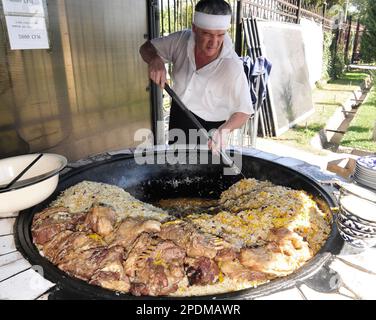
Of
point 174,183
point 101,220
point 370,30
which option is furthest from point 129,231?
point 370,30

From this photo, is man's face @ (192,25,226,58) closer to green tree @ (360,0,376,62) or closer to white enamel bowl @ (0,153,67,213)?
white enamel bowl @ (0,153,67,213)

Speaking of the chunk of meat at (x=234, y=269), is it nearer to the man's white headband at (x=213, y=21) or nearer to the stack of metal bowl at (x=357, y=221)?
the stack of metal bowl at (x=357, y=221)

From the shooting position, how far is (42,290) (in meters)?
1.39

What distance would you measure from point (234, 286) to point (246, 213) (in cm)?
53

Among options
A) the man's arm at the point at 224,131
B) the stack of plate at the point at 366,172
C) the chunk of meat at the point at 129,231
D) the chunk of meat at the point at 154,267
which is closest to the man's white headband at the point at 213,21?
the man's arm at the point at 224,131

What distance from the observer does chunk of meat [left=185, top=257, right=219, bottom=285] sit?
1.51 m

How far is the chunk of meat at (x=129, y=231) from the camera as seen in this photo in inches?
66.8

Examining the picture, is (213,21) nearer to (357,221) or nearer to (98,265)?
(357,221)

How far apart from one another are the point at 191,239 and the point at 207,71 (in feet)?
6.66

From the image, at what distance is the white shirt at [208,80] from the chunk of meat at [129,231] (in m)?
1.69

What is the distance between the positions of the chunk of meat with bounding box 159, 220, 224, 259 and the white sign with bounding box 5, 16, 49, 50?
8.28ft

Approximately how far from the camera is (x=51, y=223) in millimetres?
1845

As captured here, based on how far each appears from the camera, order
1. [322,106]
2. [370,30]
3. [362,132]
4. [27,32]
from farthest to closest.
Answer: [322,106] → [370,30] → [362,132] → [27,32]
